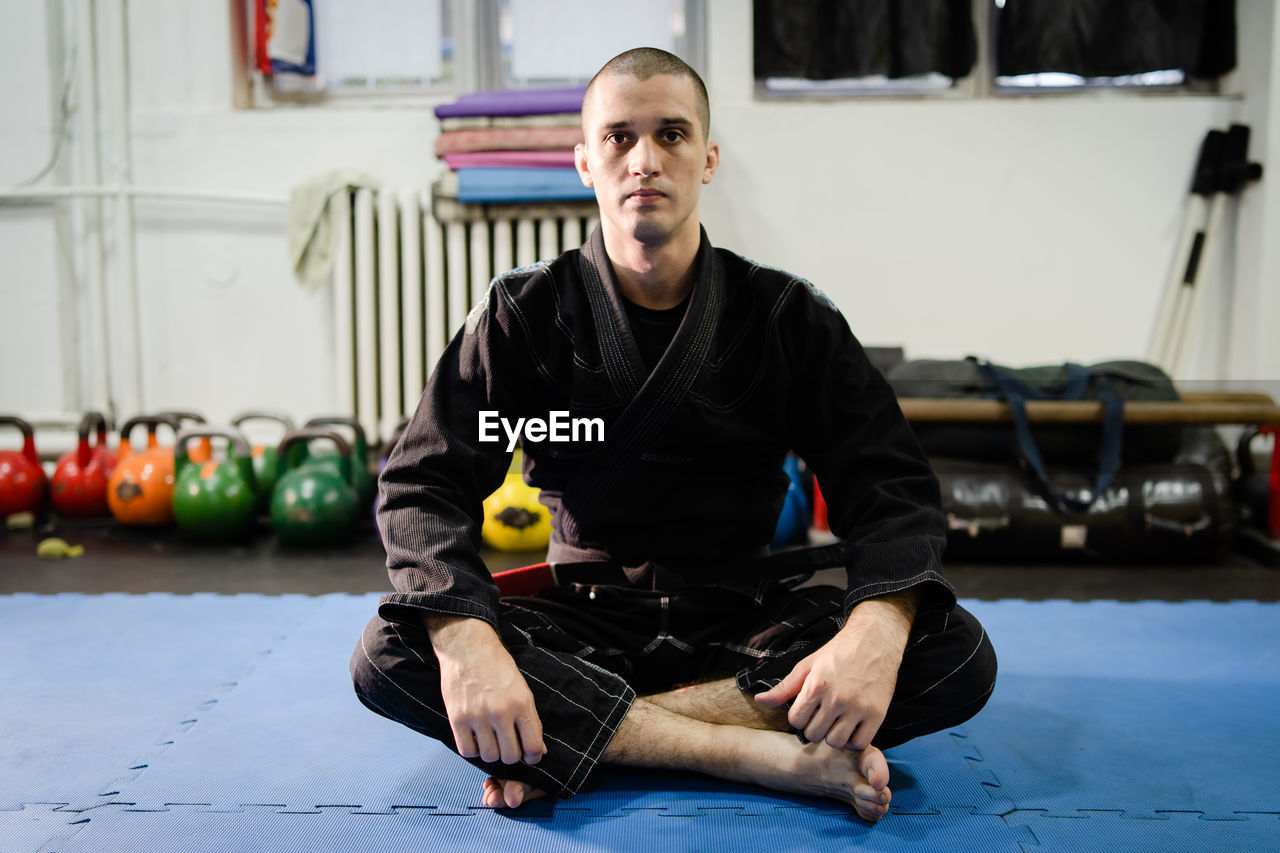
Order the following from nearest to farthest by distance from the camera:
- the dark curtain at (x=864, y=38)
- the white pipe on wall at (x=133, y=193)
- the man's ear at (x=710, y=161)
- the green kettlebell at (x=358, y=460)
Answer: the man's ear at (x=710, y=161) < the green kettlebell at (x=358, y=460) < the dark curtain at (x=864, y=38) < the white pipe on wall at (x=133, y=193)

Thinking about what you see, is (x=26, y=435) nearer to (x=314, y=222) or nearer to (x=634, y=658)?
(x=314, y=222)

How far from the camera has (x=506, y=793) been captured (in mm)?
1372

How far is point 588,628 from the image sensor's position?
1.62 meters

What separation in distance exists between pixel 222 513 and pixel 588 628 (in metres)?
2.26

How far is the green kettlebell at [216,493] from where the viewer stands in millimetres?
3350

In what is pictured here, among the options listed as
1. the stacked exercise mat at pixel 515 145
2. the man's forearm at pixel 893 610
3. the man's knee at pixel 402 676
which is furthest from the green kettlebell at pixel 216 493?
the man's forearm at pixel 893 610

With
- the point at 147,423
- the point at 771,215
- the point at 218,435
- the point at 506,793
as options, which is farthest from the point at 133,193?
the point at 506,793

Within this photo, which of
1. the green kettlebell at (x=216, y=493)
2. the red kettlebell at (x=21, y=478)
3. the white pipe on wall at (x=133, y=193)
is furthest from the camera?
the white pipe on wall at (x=133, y=193)

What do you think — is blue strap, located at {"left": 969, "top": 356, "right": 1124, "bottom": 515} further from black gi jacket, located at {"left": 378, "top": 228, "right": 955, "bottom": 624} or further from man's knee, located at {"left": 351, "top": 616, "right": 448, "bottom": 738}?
man's knee, located at {"left": 351, "top": 616, "right": 448, "bottom": 738}

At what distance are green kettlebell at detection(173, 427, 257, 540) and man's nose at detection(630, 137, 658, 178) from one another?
2463 millimetres

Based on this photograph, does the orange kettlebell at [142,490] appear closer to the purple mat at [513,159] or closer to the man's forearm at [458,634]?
the purple mat at [513,159]

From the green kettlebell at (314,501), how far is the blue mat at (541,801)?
101 cm

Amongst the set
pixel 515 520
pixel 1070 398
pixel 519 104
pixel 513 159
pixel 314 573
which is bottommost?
pixel 314 573

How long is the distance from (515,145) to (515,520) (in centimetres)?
169
